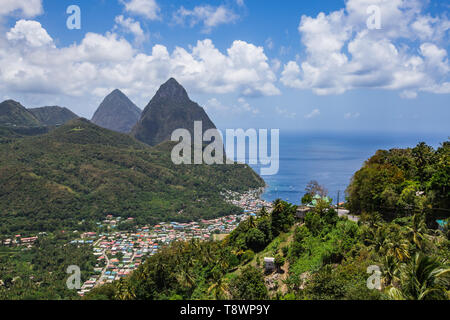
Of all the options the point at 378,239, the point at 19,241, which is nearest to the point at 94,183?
the point at 19,241

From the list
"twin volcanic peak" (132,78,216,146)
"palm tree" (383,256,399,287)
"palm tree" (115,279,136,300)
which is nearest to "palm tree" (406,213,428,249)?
"palm tree" (383,256,399,287)

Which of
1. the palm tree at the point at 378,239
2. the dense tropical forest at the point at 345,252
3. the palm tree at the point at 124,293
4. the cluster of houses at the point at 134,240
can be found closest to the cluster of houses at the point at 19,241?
the cluster of houses at the point at 134,240

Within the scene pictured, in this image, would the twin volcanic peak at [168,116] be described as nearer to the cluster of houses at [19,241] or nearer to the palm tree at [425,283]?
the cluster of houses at [19,241]

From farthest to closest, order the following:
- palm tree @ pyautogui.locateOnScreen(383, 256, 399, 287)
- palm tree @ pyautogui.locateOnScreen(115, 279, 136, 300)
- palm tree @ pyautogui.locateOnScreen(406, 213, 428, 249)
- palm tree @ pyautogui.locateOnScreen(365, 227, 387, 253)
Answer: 1. palm tree @ pyautogui.locateOnScreen(115, 279, 136, 300)
2. palm tree @ pyautogui.locateOnScreen(365, 227, 387, 253)
3. palm tree @ pyautogui.locateOnScreen(406, 213, 428, 249)
4. palm tree @ pyautogui.locateOnScreen(383, 256, 399, 287)

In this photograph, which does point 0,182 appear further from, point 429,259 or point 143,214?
point 429,259

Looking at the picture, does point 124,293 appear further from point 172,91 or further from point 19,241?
point 172,91

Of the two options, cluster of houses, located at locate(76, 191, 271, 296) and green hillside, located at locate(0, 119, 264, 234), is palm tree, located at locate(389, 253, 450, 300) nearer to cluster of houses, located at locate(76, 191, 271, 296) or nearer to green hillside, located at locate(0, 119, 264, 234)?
cluster of houses, located at locate(76, 191, 271, 296)
